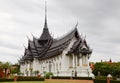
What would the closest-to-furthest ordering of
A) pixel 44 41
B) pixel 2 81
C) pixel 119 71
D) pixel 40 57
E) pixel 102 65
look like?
1. pixel 2 81
2. pixel 119 71
3. pixel 102 65
4. pixel 40 57
5. pixel 44 41

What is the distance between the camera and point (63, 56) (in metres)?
58.7

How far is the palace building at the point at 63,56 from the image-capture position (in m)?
54.9

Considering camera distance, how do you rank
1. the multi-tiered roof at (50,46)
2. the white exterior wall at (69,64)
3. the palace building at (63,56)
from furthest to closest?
the multi-tiered roof at (50,46)
the palace building at (63,56)
the white exterior wall at (69,64)

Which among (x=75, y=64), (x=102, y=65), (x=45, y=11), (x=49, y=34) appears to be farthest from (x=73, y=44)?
(x=45, y=11)

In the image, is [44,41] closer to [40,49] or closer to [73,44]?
[40,49]

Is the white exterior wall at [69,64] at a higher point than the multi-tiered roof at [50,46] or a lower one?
lower

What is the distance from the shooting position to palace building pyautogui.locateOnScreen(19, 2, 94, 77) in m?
54.9

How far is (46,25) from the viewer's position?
262 ft

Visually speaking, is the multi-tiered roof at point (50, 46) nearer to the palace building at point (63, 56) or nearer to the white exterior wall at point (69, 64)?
the palace building at point (63, 56)

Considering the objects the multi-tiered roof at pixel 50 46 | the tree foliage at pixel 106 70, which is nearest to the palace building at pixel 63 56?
the multi-tiered roof at pixel 50 46

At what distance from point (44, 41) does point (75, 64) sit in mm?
21483

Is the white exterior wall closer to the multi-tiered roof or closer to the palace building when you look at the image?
the palace building

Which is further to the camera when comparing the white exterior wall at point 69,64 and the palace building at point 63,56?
the palace building at point 63,56

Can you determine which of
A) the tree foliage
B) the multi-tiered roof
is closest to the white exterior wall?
the multi-tiered roof
